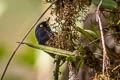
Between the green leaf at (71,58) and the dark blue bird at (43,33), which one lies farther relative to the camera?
the dark blue bird at (43,33)

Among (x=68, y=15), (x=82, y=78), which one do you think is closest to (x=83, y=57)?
(x=68, y=15)

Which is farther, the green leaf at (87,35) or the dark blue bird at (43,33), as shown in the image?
the dark blue bird at (43,33)

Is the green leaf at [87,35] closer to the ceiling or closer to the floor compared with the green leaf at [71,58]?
closer to the ceiling

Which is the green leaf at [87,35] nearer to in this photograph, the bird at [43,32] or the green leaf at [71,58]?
the green leaf at [71,58]

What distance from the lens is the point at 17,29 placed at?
3703 mm

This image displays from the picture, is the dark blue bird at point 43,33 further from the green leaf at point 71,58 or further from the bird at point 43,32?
the green leaf at point 71,58

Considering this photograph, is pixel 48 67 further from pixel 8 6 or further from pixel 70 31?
pixel 70 31

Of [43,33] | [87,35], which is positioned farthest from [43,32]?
[87,35]

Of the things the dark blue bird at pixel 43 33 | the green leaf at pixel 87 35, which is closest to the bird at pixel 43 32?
the dark blue bird at pixel 43 33

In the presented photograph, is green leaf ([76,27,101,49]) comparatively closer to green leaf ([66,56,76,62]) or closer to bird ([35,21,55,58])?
green leaf ([66,56,76,62])

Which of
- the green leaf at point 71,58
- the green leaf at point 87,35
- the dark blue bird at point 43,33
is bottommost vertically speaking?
the green leaf at point 71,58

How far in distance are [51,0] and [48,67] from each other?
4.62 ft

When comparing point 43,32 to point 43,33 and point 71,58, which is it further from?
point 71,58

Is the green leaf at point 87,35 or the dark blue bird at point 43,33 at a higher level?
the dark blue bird at point 43,33
